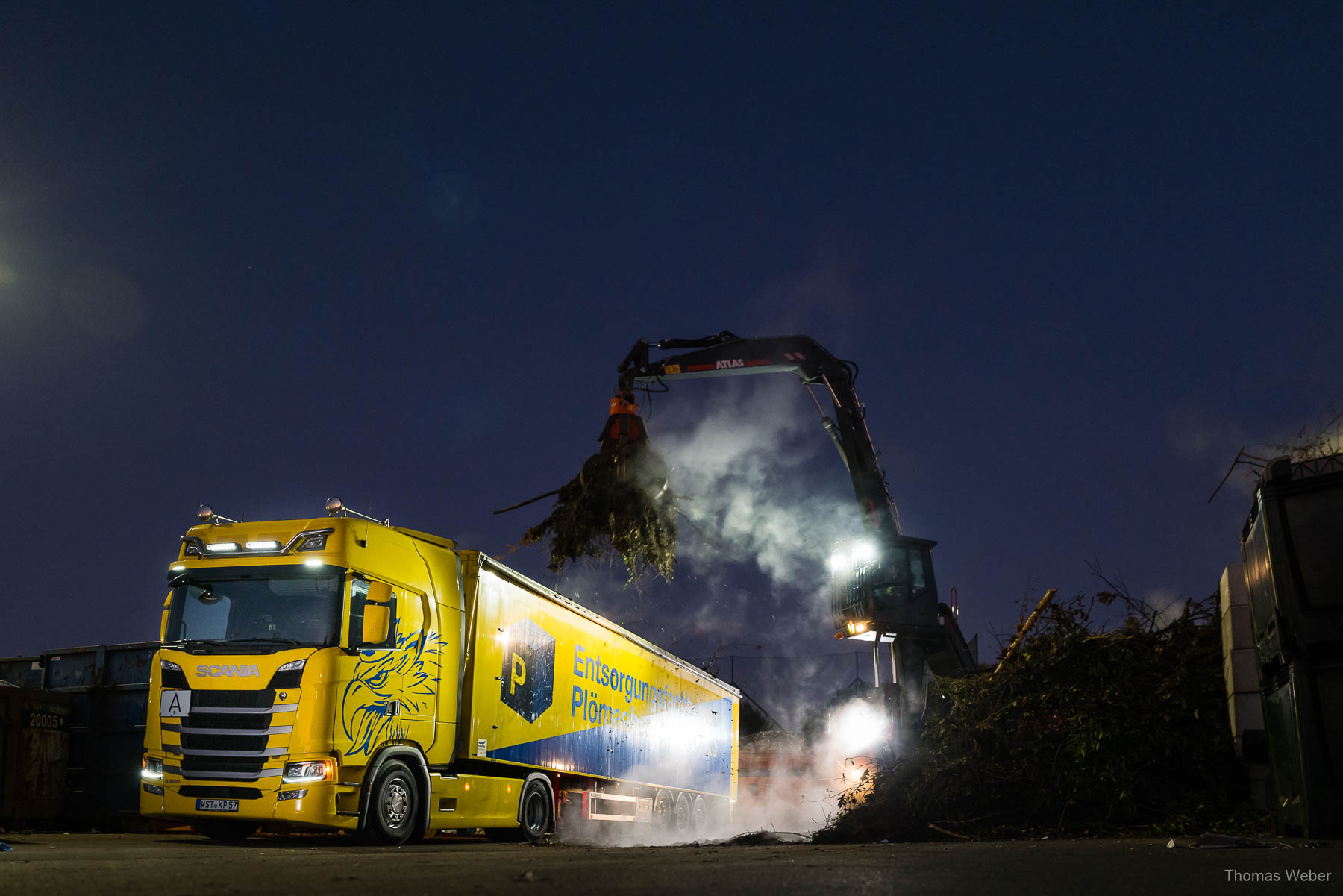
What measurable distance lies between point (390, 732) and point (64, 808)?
7113mm

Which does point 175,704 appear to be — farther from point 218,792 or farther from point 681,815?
point 681,815

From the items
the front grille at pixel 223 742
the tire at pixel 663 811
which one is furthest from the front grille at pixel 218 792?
the tire at pixel 663 811

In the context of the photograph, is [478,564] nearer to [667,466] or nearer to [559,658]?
[559,658]

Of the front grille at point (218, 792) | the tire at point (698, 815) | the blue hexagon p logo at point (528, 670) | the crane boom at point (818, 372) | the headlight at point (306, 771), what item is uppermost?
the crane boom at point (818, 372)

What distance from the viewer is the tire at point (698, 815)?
747 inches

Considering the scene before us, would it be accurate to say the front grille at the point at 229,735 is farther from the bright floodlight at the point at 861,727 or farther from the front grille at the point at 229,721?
the bright floodlight at the point at 861,727

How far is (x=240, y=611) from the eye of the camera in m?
10.0

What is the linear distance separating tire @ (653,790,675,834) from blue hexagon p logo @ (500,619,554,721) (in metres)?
4.98

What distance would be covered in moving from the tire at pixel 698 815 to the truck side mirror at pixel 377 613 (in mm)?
10719

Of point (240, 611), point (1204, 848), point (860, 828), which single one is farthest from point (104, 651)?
point (1204, 848)

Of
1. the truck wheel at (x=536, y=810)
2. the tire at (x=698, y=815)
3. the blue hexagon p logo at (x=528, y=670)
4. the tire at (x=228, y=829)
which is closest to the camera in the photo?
the tire at (x=228, y=829)

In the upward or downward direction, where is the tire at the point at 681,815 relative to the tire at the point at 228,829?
downward

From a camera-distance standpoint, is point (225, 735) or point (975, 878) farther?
point (225, 735)

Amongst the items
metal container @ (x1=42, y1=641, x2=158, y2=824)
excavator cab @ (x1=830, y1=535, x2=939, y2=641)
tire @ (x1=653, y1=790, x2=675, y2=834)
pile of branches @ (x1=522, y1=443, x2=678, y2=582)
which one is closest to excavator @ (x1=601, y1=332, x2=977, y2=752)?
excavator cab @ (x1=830, y1=535, x2=939, y2=641)
